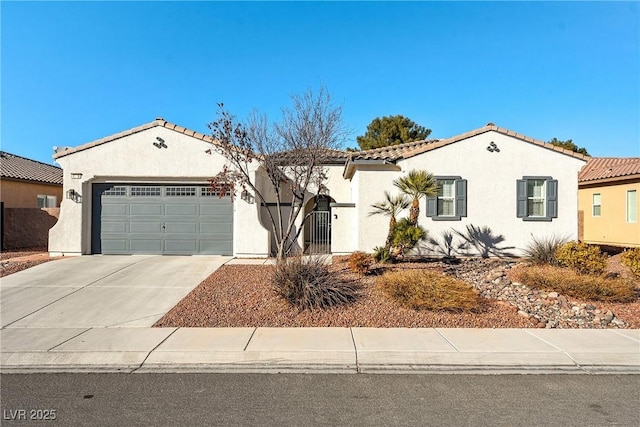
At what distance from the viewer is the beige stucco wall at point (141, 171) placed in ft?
43.4

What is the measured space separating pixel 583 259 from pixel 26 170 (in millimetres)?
25851

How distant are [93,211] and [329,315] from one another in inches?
418

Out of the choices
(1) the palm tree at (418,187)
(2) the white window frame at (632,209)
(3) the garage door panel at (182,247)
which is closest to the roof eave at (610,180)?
(2) the white window frame at (632,209)

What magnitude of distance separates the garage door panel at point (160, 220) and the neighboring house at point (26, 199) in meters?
5.56

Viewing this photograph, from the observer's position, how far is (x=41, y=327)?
6.89 m

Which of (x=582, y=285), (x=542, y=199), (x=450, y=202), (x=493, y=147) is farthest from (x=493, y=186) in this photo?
(x=582, y=285)

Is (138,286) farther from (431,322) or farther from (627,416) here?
(627,416)

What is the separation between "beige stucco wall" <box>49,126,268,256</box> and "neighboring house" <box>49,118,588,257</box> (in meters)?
0.03

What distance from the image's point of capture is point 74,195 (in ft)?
43.6

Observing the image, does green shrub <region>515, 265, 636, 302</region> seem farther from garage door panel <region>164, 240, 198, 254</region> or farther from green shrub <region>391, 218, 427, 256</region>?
garage door panel <region>164, 240, 198, 254</region>

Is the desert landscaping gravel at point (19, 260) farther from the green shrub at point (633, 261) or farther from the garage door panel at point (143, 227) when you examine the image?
the green shrub at point (633, 261)

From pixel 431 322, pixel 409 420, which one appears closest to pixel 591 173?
pixel 431 322

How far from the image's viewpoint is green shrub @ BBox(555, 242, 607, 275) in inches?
377

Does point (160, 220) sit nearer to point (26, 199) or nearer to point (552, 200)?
point (26, 199)
